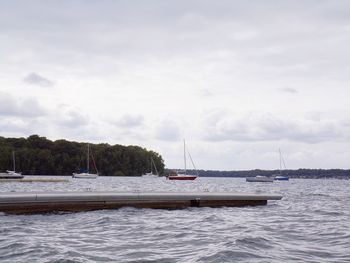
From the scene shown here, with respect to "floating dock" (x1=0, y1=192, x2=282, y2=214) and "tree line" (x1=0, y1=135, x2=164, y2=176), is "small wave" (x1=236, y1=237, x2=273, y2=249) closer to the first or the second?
"floating dock" (x1=0, y1=192, x2=282, y2=214)

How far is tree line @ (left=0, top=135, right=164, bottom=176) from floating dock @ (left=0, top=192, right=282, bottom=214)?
139 m

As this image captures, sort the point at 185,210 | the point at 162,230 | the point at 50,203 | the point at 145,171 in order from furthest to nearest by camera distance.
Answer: the point at 145,171 → the point at 185,210 → the point at 50,203 → the point at 162,230

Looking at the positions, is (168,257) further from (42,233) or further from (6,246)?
(42,233)

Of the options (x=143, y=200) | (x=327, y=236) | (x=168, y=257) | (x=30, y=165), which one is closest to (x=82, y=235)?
(x=168, y=257)

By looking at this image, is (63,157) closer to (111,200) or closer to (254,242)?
(111,200)

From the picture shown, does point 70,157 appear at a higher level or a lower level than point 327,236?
higher

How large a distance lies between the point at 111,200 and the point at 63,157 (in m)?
153

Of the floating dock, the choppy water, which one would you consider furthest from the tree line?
the choppy water

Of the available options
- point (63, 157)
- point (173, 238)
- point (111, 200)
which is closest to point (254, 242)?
point (173, 238)

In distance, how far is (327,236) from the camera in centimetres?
1803

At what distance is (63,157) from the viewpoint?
583 ft

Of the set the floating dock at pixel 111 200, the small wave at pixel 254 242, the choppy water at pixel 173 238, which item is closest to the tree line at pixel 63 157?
the floating dock at pixel 111 200

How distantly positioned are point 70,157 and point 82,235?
16635 cm

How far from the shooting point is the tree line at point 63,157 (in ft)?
555
